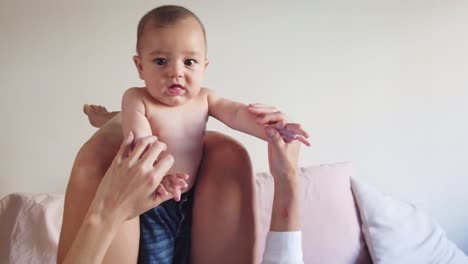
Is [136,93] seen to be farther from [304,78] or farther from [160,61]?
[304,78]

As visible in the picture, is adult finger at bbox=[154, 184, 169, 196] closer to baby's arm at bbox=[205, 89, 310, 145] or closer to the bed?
baby's arm at bbox=[205, 89, 310, 145]

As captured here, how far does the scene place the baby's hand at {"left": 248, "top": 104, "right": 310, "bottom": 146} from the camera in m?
0.76

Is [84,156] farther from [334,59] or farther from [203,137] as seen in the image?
[334,59]

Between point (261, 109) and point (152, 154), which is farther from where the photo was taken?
point (261, 109)

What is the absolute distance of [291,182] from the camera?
0.85m

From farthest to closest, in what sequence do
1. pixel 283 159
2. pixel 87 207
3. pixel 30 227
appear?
1. pixel 30 227
2. pixel 283 159
3. pixel 87 207

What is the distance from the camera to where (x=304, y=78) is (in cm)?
182

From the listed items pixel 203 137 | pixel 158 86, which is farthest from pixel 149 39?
pixel 203 137

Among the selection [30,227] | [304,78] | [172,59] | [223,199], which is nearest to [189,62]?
[172,59]

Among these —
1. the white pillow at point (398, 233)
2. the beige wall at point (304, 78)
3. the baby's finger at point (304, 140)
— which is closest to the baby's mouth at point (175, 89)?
the baby's finger at point (304, 140)

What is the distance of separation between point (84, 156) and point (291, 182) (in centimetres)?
37

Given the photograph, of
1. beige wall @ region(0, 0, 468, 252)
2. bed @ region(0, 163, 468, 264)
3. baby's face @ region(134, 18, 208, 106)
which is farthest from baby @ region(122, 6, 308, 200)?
beige wall @ region(0, 0, 468, 252)

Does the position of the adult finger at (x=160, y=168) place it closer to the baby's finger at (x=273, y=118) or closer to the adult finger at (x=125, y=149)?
the adult finger at (x=125, y=149)

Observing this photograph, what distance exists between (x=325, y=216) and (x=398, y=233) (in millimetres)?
270
